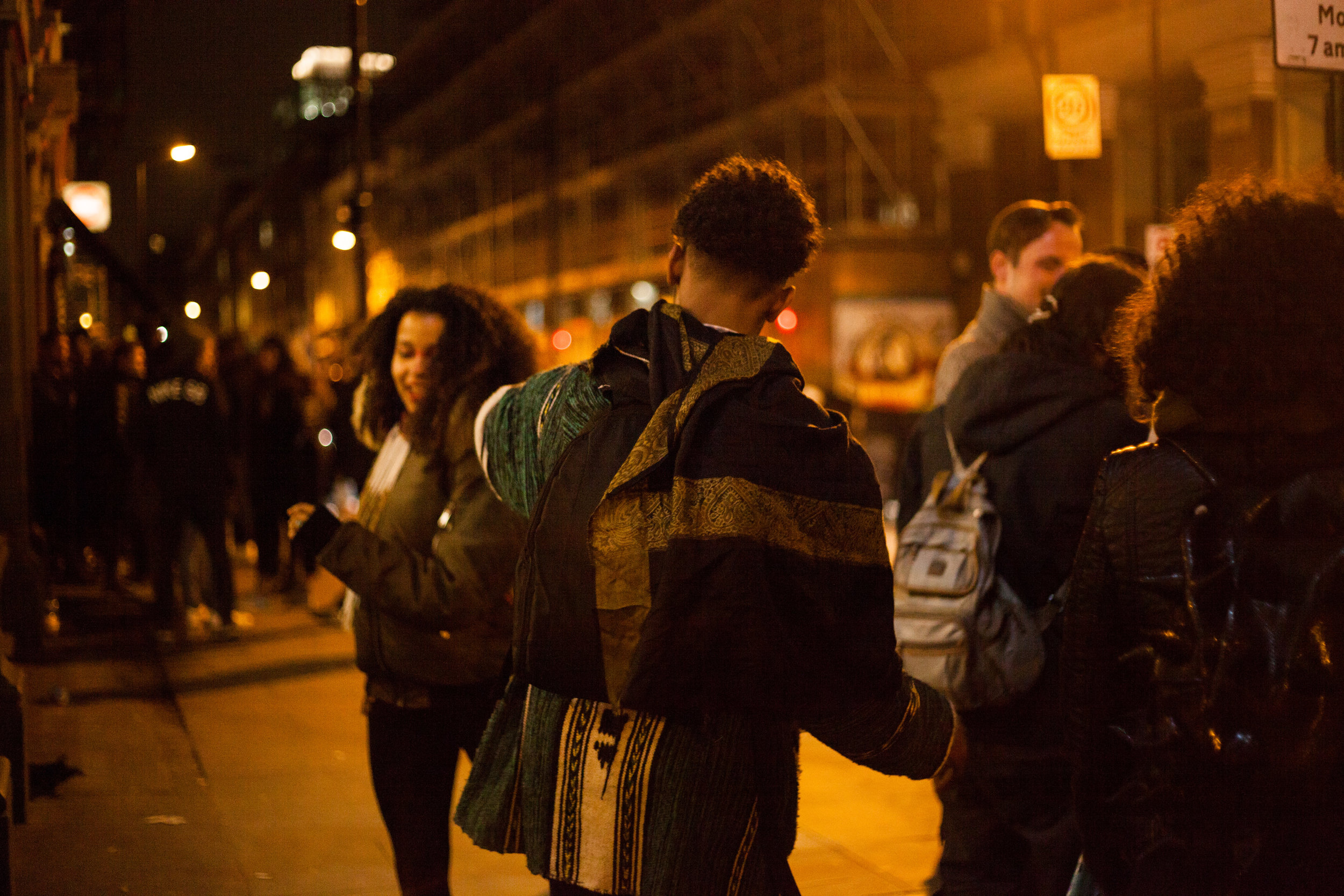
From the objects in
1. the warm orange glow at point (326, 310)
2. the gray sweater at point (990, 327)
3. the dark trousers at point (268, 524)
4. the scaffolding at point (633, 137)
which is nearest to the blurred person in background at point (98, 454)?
the dark trousers at point (268, 524)

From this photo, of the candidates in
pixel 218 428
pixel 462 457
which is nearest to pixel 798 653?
pixel 462 457

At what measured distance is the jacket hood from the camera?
11.6 feet

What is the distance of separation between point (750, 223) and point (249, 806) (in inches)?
184

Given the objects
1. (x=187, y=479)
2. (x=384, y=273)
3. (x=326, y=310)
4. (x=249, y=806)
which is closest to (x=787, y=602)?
(x=249, y=806)

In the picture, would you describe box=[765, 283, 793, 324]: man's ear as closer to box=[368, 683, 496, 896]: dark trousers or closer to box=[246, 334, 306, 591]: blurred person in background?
box=[368, 683, 496, 896]: dark trousers

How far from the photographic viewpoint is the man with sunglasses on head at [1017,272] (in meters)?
4.23

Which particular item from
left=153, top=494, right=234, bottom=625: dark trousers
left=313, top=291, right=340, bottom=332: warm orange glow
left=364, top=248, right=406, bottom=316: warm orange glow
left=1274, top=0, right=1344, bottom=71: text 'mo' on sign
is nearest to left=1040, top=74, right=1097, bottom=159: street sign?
left=1274, top=0, right=1344, bottom=71: text 'mo' on sign

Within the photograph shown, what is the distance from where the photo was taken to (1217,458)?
88.4 inches

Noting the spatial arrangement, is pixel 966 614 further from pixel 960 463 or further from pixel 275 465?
pixel 275 465

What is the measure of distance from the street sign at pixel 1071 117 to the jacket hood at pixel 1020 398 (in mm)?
5902

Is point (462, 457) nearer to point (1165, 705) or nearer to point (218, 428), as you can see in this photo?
point (1165, 705)

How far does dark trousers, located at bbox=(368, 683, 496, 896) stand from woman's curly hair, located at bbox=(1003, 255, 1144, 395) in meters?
1.68

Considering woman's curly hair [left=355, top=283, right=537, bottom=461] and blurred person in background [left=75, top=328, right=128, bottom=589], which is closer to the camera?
woman's curly hair [left=355, top=283, right=537, bottom=461]

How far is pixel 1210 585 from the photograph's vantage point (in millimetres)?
2125
